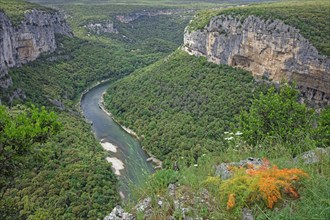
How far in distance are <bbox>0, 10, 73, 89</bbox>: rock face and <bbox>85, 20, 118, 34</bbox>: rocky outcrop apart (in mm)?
20452

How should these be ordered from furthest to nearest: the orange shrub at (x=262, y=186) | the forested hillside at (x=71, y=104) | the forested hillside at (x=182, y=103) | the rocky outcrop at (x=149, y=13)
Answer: the rocky outcrop at (x=149, y=13) → the forested hillside at (x=182, y=103) → the forested hillside at (x=71, y=104) → the orange shrub at (x=262, y=186)

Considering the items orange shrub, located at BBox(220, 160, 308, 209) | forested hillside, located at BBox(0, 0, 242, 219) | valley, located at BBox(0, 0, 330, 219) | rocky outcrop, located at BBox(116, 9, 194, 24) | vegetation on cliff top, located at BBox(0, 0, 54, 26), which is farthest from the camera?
rocky outcrop, located at BBox(116, 9, 194, 24)

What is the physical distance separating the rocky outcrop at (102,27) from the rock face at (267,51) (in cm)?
5826

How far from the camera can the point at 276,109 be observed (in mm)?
16031

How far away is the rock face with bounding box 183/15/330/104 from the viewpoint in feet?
117

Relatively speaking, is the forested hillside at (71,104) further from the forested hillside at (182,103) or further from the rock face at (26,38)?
the forested hillside at (182,103)

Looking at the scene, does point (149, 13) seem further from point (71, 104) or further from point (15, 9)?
point (71, 104)

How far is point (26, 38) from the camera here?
6269 centimetres

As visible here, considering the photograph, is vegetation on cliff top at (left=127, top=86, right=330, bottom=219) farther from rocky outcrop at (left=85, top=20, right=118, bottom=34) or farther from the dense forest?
rocky outcrop at (left=85, top=20, right=118, bottom=34)

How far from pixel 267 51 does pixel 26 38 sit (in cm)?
4417

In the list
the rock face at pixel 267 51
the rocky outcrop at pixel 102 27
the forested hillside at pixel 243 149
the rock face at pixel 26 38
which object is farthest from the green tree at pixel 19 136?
the rocky outcrop at pixel 102 27

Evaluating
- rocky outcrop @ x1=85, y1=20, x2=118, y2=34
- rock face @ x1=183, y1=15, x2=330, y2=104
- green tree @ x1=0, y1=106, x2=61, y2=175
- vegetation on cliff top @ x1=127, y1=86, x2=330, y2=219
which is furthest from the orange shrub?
rocky outcrop @ x1=85, y1=20, x2=118, y2=34

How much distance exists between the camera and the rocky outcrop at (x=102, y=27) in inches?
4107

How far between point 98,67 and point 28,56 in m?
18.7
